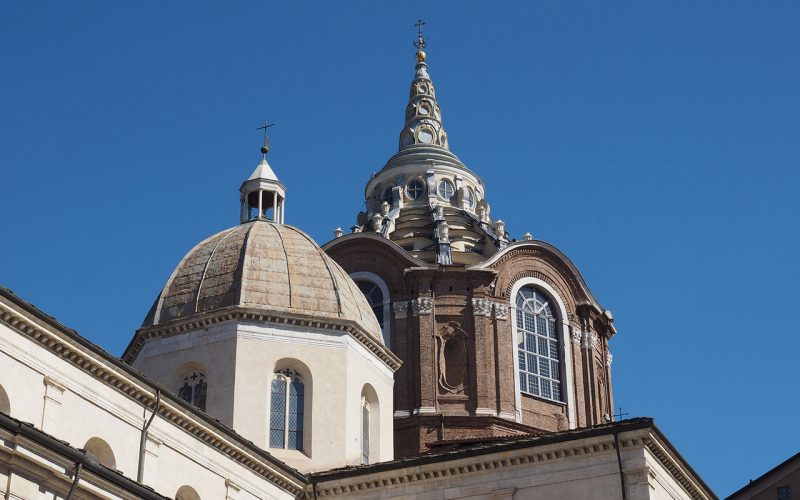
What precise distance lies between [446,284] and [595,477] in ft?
57.4

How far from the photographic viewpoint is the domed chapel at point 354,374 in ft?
93.1

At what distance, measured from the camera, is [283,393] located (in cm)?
→ 3650

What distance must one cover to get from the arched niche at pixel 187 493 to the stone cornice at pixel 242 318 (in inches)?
258

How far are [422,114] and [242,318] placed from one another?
24.5m

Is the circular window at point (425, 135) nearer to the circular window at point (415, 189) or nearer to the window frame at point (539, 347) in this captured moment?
the circular window at point (415, 189)

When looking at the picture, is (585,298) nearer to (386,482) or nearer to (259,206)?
(259,206)

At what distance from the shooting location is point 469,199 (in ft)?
178

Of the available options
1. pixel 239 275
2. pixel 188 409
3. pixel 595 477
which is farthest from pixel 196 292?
pixel 595 477

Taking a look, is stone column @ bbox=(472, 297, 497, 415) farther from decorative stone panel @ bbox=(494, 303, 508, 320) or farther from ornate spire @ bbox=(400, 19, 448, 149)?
ornate spire @ bbox=(400, 19, 448, 149)

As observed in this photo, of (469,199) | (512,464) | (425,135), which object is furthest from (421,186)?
(512,464)

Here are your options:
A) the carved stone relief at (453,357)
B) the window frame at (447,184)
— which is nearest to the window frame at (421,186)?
the window frame at (447,184)

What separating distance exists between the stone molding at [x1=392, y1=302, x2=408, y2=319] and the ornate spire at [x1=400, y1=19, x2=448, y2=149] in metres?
11.1

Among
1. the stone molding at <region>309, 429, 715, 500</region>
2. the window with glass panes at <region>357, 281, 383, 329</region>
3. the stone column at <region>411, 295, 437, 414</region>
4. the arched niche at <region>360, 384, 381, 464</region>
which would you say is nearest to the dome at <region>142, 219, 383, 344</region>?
the arched niche at <region>360, 384, 381, 464</region>

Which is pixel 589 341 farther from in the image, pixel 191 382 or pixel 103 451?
pixel 103 451
